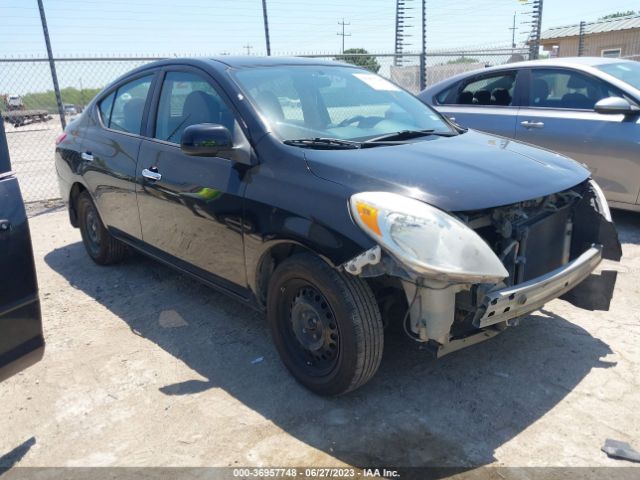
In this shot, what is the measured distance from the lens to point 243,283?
10.6 feet

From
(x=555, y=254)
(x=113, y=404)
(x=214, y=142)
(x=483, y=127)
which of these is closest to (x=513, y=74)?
(x=483, y=127)

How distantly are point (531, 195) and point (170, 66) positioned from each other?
2.66m

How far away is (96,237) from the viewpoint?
5035 millimetres

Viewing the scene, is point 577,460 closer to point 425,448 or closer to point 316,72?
point 425,448

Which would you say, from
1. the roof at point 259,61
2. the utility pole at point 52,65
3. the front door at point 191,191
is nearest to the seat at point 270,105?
the front door at point 191,191

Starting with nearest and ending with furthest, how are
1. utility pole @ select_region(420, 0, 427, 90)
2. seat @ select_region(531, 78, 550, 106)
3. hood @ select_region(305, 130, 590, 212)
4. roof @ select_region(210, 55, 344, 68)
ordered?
hood @ select_region(305, 130, 590, 212)
roof @ select_region(210, 55, 344, 68)
seat @ select_region(531, 78, 550, 106)
utility pole @ select_region(420, 0, 427, 90)

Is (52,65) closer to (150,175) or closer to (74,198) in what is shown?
(74,198)

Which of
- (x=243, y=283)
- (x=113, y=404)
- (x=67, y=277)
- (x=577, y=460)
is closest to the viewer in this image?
(x=577, y=460)

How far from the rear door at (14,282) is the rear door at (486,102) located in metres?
5.06

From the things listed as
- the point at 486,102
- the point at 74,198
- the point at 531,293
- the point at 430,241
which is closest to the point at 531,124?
the point at 486,102

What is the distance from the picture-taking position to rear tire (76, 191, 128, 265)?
4.86 meters

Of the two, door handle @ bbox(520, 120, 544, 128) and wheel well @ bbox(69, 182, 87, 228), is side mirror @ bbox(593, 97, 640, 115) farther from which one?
wheel well @ bbox(69, 182, 87, 228)

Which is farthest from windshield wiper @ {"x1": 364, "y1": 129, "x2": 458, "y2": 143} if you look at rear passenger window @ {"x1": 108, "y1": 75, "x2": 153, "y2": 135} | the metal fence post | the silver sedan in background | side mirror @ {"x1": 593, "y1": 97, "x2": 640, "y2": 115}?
the silver sedan in background

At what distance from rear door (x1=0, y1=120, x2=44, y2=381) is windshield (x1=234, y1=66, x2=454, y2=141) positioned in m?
1.35
